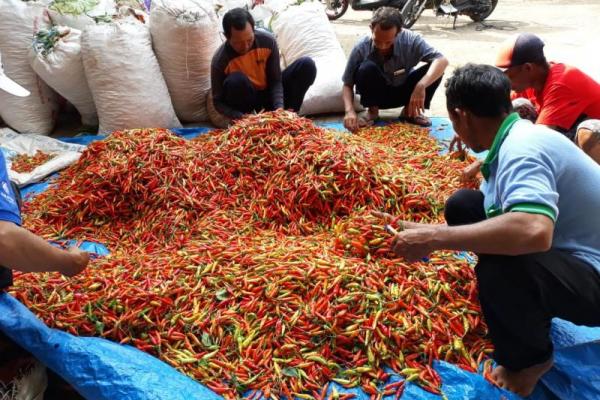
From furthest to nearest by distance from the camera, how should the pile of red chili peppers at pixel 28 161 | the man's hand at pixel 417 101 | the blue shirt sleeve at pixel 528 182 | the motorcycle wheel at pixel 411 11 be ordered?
1. the motorcycle wheel at pixel 411 11
2. the man's hand at pixel 417 101
3. the pile of red chili peppers at pixel 28 161
4. the blue shirt sleeve at pixel 528 182

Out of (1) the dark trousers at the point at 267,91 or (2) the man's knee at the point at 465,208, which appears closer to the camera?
(2) the man's knee at the point at 465,208

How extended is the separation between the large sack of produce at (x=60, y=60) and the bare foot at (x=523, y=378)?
3927 millimetres

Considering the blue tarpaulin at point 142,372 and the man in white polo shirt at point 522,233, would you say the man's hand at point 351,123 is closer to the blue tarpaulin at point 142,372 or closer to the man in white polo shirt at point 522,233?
the man in white polo shirt at point 522,233

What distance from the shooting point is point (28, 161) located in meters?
3.62

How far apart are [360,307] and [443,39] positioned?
7391 millimetres

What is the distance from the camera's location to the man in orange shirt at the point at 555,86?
257cm

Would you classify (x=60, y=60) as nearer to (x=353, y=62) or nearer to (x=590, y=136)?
(x=353, y=62)

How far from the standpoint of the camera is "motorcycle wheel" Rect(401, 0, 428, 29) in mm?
8961

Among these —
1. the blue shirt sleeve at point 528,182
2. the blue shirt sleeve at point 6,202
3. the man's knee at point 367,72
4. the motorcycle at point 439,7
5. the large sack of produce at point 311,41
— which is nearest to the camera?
the blue shirt sleeve at point 528,182

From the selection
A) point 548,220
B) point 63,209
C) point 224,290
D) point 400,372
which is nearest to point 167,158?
point 63,209

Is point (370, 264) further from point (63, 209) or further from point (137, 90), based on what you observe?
point (137, 90)

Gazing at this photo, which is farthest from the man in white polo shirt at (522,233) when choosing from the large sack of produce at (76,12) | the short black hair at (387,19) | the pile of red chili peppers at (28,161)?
the large sack of produce at (76,12)

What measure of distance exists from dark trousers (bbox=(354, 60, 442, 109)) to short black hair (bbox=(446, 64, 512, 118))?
259 cm

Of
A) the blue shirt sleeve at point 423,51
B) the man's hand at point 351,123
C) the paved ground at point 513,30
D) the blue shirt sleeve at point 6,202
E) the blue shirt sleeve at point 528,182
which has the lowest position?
the paved ground at point 513,30
